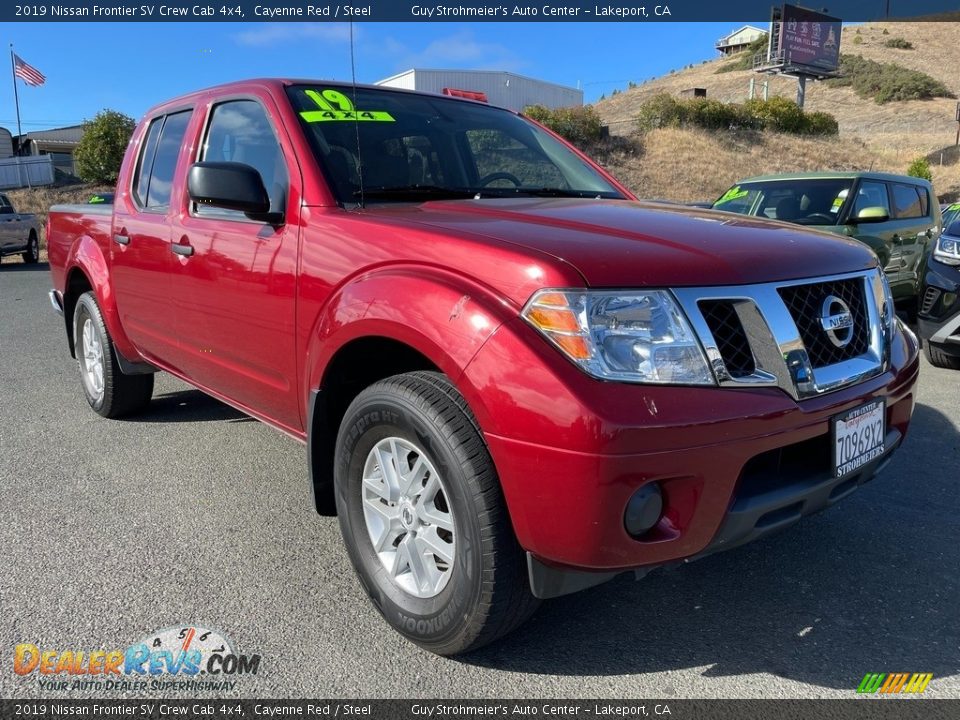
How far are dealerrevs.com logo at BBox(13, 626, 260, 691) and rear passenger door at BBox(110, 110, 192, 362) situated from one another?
1.67m

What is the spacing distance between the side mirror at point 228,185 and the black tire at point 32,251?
17.4 meters

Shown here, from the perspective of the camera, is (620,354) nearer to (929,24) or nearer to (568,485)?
(568,485)

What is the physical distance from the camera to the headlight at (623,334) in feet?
6.00

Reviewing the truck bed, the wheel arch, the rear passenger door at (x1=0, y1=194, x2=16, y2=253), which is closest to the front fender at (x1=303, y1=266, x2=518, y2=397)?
the wheel arch

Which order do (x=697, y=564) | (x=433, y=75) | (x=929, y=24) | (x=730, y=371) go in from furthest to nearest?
1. (x=929, y=24)
2. (x=433, y=75)
3. (x=697, y=564)
4. (x=730, y=371)

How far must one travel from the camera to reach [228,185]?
2.63 meters

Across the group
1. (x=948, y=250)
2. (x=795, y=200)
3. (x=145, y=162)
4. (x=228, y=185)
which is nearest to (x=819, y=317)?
(x=228, y=185)

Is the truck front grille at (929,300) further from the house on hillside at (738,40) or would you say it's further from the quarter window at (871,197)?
the house on hillside at (738,40)

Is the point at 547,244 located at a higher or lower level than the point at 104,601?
higher

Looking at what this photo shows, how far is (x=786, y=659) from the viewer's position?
2277mm

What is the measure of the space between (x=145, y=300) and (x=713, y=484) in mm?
3096

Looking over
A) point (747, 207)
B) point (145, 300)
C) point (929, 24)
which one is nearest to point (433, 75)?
point (747, 207)

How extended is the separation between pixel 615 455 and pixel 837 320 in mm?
962

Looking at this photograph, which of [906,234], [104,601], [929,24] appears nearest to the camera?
[104,601]
